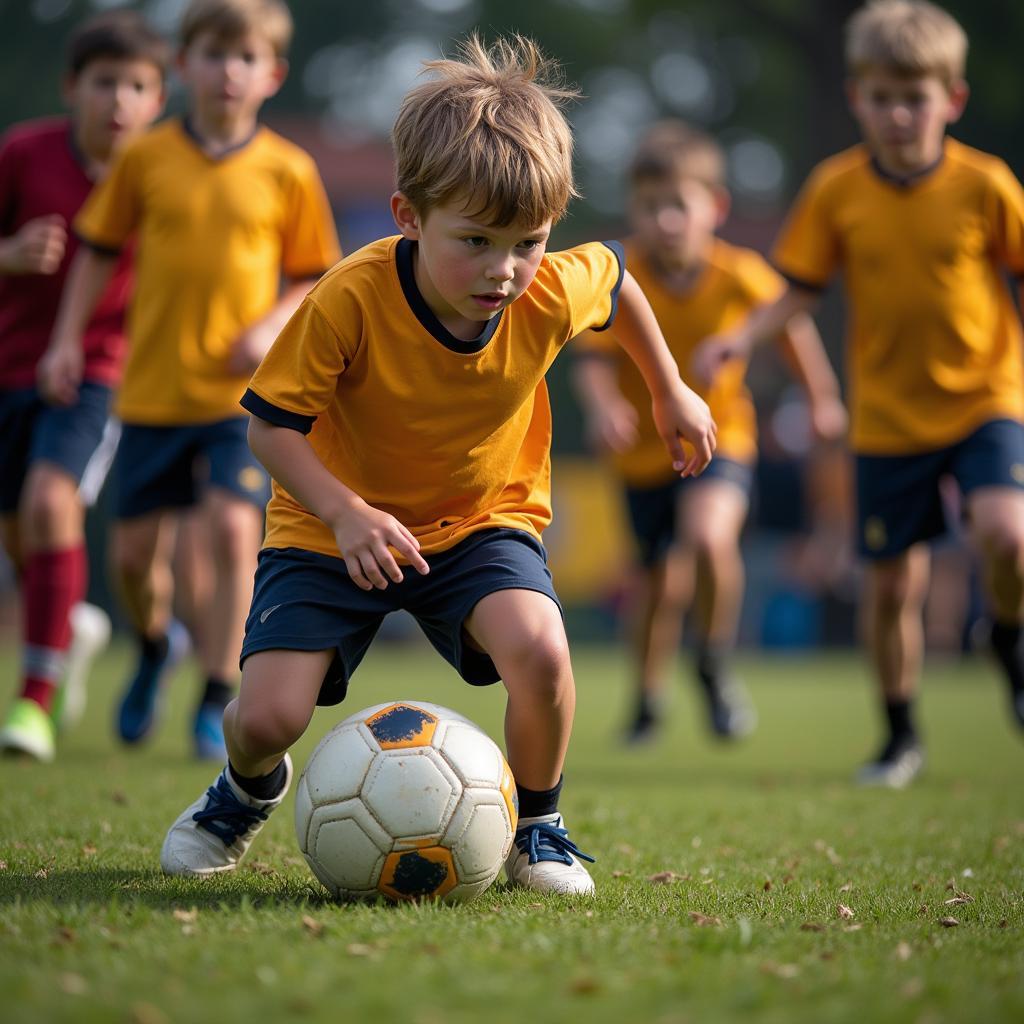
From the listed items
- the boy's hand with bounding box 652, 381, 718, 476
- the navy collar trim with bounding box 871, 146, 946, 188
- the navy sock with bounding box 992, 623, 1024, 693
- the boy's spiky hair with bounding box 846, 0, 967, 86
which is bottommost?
the navy sock with bounding box 992, 623, 1024, 693

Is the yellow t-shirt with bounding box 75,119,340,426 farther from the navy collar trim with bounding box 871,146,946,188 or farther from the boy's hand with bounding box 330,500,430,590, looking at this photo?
the boy's hand with bounding box 330,500,430,590

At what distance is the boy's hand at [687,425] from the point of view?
390 cm

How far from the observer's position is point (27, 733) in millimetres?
5641

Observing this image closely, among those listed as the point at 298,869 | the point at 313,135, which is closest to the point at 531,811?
the point at 298,869

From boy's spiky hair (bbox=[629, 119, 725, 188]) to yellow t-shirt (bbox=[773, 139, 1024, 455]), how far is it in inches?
54.7

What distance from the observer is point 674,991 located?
244cm

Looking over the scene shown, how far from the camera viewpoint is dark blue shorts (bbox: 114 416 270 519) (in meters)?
5.82

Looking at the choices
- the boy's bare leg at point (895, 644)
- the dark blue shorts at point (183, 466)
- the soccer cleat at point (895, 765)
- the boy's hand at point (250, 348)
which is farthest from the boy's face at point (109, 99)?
the soccer cleat at point (895, 765)

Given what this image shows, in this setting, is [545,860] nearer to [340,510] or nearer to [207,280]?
[340,510]

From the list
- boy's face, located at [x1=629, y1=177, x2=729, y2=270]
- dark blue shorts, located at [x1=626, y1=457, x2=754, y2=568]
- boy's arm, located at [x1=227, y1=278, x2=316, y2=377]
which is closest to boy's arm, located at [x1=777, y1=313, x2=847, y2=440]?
dark blue shorts, located at [x1=626, y1=457, x2=754, y2=568]

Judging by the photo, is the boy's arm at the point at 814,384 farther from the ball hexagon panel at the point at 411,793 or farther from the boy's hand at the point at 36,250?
the ball hexagon panel at the point at 411,793

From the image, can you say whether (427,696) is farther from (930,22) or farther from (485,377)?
(485,377)

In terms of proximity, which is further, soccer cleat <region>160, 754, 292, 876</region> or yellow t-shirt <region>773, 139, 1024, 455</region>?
yellow t-shirt <region>773, 139, 1024, 455</region>

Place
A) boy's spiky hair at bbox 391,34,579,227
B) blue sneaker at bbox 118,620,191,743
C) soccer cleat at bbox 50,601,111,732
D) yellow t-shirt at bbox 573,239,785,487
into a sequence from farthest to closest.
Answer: yellow t-shirt at bbox 573,239,785,487
soccer cleat at bbox 50,601,111,732
blue sneaker at bbox 118,620,191,743
boy's spiky hair at bbox 391,34,579,227
